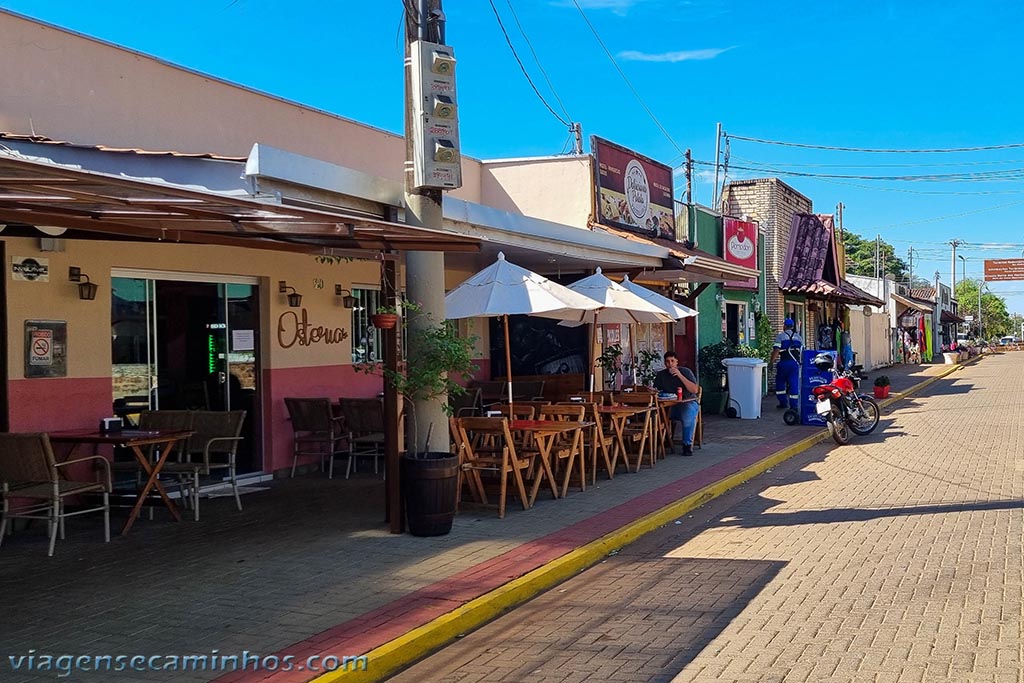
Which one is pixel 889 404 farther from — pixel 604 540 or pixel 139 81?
pixel 139 81

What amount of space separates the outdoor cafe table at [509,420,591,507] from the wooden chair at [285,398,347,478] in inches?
103

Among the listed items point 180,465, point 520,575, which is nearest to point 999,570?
point 520,575

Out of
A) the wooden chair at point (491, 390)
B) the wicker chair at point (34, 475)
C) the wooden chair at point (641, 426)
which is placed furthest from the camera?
the wooden chair at point (491, 390)

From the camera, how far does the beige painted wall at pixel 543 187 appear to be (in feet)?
54.5

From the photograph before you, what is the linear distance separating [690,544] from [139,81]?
7.39m

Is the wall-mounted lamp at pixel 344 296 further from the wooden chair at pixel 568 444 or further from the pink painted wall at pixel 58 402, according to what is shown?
the pink painted wall at pixel 58 402

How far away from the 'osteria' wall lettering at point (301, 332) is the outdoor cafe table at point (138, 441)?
2950 millimetres

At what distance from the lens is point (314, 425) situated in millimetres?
11125

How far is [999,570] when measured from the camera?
6746mm

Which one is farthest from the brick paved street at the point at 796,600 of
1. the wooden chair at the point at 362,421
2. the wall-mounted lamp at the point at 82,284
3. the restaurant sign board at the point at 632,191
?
the restaurant sign board at the point at 632,191

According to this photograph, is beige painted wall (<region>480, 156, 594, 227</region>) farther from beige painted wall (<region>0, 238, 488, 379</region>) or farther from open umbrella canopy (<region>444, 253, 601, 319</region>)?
open umbrella canopy (<region>444, 253, 601, 319</region>)

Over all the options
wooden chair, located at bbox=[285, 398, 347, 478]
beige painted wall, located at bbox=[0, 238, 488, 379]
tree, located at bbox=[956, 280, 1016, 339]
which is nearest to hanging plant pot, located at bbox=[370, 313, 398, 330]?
beige painted wall, located at bbox=[0, 238, 488, 379]

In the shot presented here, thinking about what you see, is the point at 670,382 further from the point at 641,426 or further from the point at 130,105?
the point at 130,105

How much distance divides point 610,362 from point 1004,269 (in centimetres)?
5256
